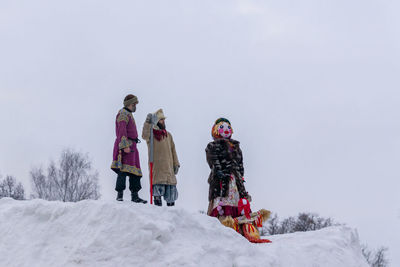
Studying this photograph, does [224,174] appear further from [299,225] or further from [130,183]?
[299,225]

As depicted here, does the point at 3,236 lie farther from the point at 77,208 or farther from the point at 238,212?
the point at 238,212

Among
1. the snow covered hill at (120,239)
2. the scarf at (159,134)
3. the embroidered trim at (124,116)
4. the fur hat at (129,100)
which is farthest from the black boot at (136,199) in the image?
the fur hat at (129,100)

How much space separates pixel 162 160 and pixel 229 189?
135 centimetres

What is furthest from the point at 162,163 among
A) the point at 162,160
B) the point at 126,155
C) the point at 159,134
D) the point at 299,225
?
the point at 299,225

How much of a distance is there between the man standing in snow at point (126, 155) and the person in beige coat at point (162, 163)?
75 centimetres

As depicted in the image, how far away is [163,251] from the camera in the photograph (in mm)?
5219

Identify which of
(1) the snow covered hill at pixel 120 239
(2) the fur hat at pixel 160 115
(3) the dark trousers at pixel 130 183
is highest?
(2) the fur hat at pixel 160 115

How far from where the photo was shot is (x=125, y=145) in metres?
7.00

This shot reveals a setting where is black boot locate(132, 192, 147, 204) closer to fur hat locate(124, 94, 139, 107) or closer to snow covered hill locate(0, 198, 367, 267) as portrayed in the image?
snow covered hill locate(0, 198, 367, 267)

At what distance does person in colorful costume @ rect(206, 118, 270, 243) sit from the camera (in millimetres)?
7586

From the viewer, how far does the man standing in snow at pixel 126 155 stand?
6.96 metres

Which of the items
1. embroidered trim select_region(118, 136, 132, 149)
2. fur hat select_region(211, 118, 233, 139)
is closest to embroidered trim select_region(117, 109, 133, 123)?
embroidered trim select_region(118, 136, 132, 149)

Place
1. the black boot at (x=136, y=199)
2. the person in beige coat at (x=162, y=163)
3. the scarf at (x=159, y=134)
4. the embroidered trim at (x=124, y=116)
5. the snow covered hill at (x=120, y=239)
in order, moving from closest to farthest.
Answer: the snow covered hill at (x=120, y=239) < the black boot at (x=136, y=199) < the embroidered trim at (x=124, y=116) < the person in beige coat at (x=162, y=163) < the scarf at (x=159, y=134)

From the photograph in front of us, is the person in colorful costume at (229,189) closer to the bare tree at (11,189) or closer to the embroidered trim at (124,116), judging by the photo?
the embroidered trim at (124,116)
